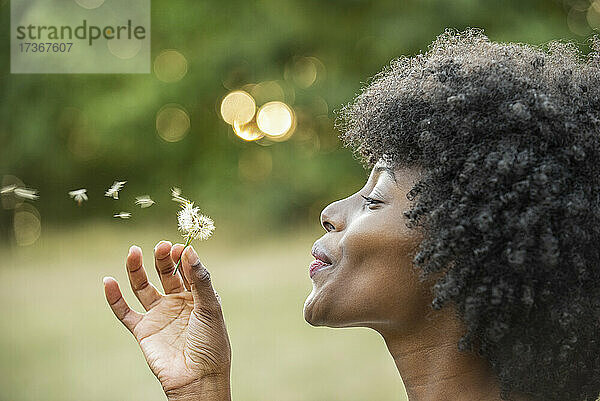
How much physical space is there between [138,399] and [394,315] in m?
2.22

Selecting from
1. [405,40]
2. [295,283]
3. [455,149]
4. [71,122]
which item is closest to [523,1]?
[405,40]

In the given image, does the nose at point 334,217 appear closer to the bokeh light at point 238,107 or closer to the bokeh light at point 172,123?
the bokeh light at point 238,107

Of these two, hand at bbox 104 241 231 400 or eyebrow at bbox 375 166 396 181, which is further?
hand at bbox 104 241 231 400

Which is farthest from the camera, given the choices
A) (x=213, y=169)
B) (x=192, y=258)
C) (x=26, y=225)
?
(x=26, y=225)

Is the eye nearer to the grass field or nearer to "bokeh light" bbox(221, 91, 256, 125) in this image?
the grass field

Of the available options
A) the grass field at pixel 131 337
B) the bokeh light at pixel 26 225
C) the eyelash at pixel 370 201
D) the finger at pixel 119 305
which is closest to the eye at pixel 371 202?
→ the eyelash at pixel 370 201

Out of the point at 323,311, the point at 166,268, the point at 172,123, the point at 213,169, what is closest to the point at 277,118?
the point at 213,169

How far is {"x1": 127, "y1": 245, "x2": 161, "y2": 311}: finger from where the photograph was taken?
5.18 ft

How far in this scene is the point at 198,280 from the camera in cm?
142

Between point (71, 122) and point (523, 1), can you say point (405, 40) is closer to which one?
point (523, 1)

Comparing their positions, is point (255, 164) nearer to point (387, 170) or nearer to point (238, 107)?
point (238, 107)

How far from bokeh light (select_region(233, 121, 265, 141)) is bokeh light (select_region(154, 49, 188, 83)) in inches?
13.6

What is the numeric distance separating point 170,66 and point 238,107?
1.23ft

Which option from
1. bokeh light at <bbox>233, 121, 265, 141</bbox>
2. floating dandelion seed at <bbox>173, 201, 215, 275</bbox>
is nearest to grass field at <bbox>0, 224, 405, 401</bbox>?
bokeh light at <bbox>233, 121, 265, 141</bbox>
